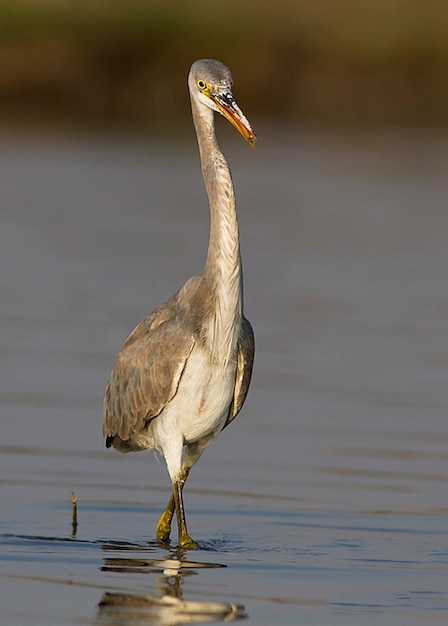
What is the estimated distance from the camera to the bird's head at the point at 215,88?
302 inches

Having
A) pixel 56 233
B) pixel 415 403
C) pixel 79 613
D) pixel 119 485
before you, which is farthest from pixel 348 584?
pixel 56 233

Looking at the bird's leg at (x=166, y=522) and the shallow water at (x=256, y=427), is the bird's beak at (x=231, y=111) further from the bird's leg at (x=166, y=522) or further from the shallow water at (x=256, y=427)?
the shallow water at (x=256, y=427)

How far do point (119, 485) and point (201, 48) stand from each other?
21377mm

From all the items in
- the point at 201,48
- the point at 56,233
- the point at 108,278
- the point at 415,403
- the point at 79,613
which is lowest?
the point at 79,613

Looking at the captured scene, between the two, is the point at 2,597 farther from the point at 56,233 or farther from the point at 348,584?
the point at 56,233

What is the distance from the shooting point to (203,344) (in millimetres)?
7754

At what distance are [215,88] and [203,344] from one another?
128 centimetres

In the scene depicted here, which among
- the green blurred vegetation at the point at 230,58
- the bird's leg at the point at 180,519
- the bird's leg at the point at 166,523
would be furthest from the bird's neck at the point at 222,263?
the green blurred vegetation at the point at 230,58

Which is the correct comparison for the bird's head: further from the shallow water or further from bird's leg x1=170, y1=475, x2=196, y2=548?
the shallow water

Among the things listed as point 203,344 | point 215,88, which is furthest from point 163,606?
point 215,88

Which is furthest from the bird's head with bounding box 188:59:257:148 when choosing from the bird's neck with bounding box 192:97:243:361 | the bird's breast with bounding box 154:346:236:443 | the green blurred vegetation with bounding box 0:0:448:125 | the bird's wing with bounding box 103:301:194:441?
the green blurred vegetation with bounding box 0:0:448:125

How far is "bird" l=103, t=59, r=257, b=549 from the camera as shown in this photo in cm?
770

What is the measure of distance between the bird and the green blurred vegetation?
2087 cm

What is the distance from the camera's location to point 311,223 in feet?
61.6
